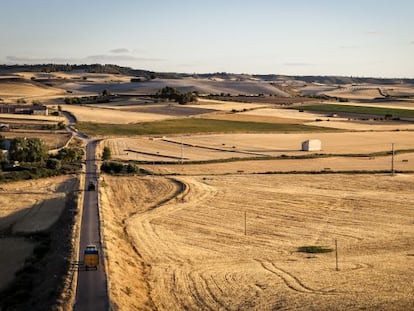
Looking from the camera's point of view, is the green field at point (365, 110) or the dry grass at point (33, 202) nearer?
the dry grass at point (33, 202)

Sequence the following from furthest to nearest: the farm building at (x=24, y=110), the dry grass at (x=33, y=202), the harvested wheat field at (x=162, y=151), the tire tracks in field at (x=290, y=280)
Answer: the farm building at (x=24, y=110) → the harvested wheat field at (x=162, y=151) → the dry grass at (x=33, y=202) → the tire tracks in field at (x=290, y=280)

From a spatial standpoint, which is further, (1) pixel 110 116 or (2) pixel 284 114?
(2) pixel 284 114

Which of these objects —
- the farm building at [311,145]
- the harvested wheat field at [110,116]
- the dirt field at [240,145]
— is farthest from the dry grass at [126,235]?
the harvested wheat field at [110,116]

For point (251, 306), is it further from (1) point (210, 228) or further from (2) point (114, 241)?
(1) point (210, 228)

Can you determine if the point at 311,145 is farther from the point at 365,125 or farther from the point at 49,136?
the point at 365,125

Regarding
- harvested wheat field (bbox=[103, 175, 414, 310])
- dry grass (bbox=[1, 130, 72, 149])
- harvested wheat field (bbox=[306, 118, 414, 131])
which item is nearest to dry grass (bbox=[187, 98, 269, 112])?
harvested wheat field (bbox=[306, 118, 414, 131])

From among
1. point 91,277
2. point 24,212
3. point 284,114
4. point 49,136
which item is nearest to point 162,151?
point 49,136

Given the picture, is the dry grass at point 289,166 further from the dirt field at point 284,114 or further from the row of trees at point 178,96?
the row of trees at point 178,96
